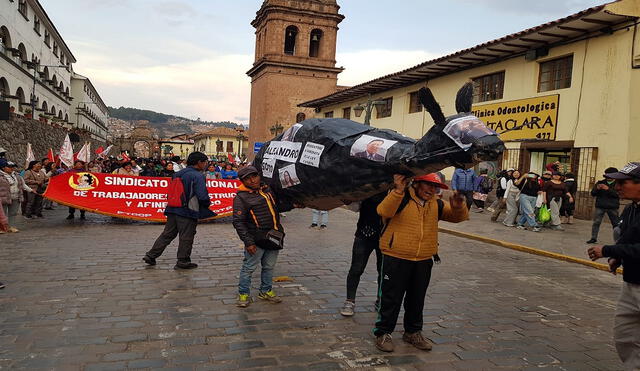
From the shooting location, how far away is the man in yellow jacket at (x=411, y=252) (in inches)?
160

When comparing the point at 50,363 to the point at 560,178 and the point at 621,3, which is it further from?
the point at 621,3

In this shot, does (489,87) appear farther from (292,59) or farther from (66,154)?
(292,59)

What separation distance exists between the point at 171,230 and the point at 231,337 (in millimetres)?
3295

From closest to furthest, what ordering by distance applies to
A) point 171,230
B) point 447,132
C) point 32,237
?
point 447,132 < point 171,230 < point 32,237

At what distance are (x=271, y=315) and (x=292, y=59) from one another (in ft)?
107

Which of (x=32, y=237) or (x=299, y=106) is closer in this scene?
(x=32, y=237)

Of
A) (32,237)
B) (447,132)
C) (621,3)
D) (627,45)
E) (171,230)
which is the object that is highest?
(621,3)

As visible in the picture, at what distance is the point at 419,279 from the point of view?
417cm

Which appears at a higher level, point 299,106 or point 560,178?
point 299,106

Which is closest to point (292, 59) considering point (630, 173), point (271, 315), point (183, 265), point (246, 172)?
point (183, 265)

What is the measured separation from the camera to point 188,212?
22.7ft

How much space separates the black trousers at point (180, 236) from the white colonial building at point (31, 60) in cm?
1738

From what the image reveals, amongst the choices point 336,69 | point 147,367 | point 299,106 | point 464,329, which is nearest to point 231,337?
point 147,367

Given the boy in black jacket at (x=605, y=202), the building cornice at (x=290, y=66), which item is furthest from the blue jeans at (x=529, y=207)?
the building cornice at (x=290, y=66)
